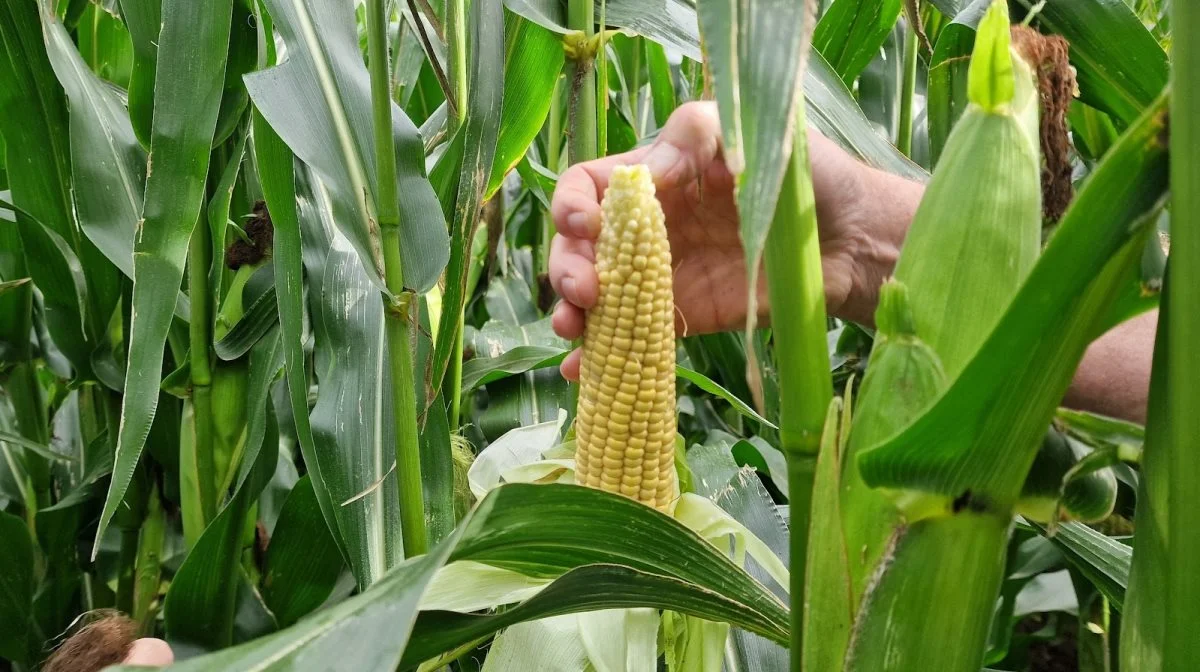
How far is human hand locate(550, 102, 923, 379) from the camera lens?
0.74 metres

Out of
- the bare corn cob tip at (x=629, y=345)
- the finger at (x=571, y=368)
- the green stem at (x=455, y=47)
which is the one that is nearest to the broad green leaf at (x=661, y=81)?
the green stem at (x=455, y=47)

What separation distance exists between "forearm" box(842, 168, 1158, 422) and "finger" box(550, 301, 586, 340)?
35 centimetres

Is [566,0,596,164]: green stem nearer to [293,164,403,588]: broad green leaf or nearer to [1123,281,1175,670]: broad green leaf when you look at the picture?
[293,164,403,588]: broad green leaf

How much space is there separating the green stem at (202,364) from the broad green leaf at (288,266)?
0.20m

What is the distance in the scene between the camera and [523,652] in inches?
28.6

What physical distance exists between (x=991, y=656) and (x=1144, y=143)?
145 cm

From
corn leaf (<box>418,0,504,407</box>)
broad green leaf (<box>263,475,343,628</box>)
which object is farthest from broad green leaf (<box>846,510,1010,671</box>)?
broad green leaf (<box>263,475,343,628</box>)

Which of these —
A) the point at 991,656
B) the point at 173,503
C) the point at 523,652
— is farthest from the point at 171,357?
the point at 991,656

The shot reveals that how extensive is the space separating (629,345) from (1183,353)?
0.38 metres

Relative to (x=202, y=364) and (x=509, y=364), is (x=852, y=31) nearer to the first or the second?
(x=509, y=364)

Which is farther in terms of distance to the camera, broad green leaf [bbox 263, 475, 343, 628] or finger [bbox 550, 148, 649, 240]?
broad green leaf [bbox 263, 475, 343, 628]

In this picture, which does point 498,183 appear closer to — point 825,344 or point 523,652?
point 523,652

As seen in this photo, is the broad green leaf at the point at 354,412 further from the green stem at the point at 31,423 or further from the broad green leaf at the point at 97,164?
the green stem at the point at 31,423

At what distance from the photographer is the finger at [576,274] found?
0.71 m
